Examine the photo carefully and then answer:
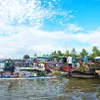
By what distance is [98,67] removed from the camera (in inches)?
1566

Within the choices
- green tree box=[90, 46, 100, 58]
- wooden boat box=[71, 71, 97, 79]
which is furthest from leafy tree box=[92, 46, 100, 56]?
wooden boat box=[71, 71, 97, 79]

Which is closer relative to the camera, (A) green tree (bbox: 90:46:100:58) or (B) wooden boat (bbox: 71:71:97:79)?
(B) wooden boat (bbox: 71:71:97:79)

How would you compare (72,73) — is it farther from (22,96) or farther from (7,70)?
Answer: (22,96)

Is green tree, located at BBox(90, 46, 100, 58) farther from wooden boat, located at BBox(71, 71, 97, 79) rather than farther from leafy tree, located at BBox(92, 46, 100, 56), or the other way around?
wooden boat, located at BBox(71, 71, 97, 79)

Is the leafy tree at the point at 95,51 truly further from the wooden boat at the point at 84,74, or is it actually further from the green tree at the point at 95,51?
the wooden boat at the point at 84,74

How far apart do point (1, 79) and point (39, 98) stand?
50.6 feet

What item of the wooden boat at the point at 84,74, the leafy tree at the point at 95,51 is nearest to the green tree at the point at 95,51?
the leafy tree at the point at 95,51

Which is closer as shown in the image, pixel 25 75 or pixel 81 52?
pixel 25 75

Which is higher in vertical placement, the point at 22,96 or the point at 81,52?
the point at 81,52

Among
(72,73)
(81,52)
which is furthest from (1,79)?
(81,52)

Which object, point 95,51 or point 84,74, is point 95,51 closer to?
point 95,51

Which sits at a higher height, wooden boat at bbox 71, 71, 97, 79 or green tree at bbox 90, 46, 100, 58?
green tree at bbox 90, 46, 100, 58

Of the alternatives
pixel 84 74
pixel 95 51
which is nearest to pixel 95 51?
pixel 95 51

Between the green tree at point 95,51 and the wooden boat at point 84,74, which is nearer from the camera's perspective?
the wooden boat at point 84,74
